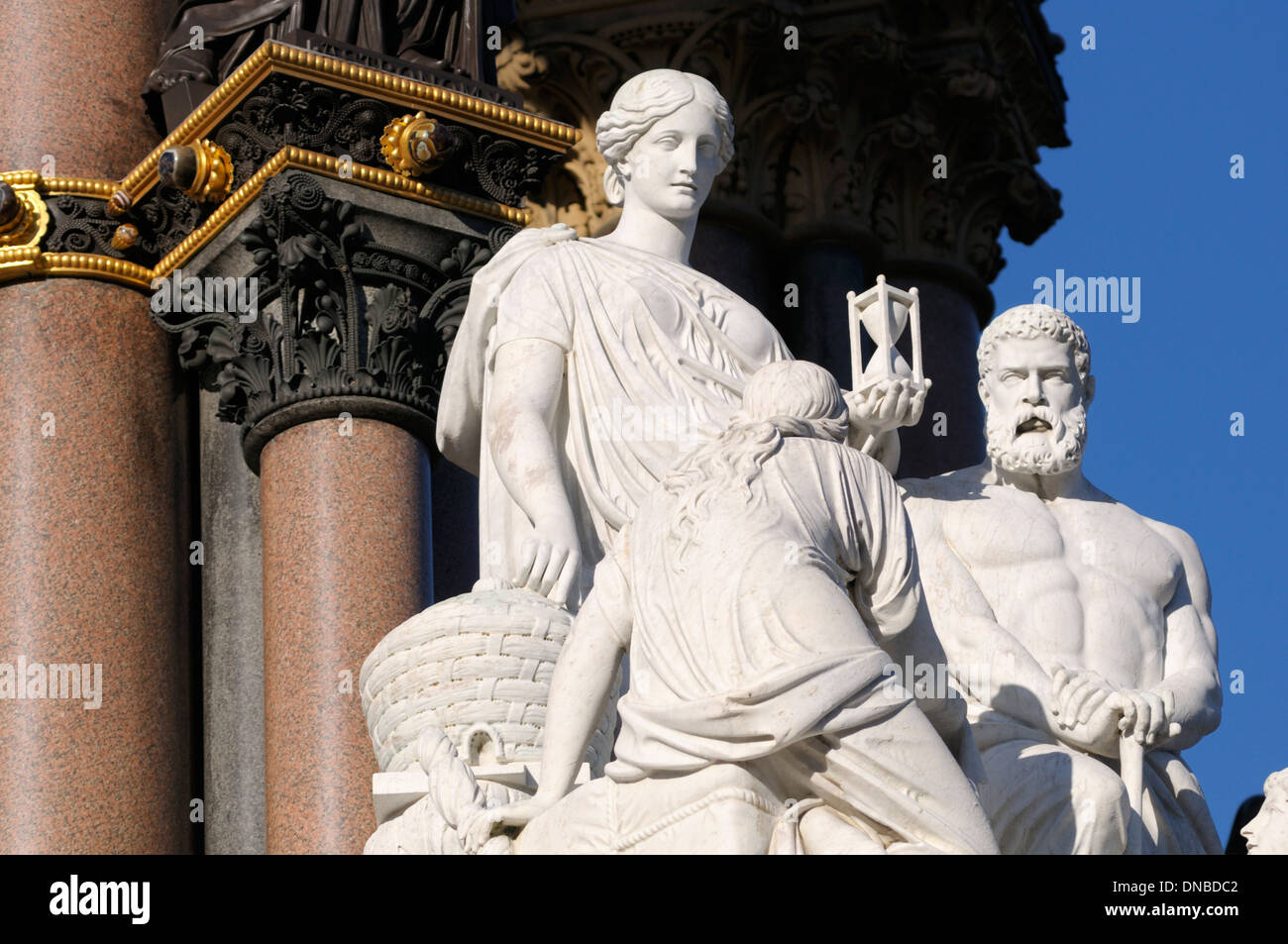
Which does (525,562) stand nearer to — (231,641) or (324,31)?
(231,641)

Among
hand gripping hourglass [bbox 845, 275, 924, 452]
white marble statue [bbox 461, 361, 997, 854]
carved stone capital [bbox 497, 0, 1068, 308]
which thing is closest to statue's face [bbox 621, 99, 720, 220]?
hand gripping hourglass [bbox 845, 275, 924, 452]

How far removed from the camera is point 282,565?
17.7m

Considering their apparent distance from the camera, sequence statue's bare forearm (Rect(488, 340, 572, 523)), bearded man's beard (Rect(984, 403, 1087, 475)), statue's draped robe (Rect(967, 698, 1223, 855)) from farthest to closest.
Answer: statue's bare forearm (Rect(488, 340, 572, 523))
bearded man's beard (Rect(984, 403, 1087, 475))
statue's draped robe (Rect(967, 698, 1223, 855))

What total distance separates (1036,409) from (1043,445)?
0.43 ft

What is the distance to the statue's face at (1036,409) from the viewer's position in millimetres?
13062

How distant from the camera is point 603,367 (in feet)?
46.9

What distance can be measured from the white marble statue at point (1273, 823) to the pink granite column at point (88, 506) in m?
7.19

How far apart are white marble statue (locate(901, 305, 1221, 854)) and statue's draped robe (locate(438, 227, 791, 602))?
1.27 meters

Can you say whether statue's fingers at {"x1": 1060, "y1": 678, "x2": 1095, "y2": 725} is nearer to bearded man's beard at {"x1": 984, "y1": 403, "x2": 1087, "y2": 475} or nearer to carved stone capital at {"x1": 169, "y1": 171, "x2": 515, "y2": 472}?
bearded man's beard at {"x1": 984, "y1": 403, "x2": 1087, "y2": 475}

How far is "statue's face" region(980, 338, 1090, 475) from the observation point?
42.9 feet

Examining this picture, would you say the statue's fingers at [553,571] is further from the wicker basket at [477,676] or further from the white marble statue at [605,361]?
the wicker basket at [477,676]

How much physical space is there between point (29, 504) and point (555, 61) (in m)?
6.03

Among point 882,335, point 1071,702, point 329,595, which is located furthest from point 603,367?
point 329,595
